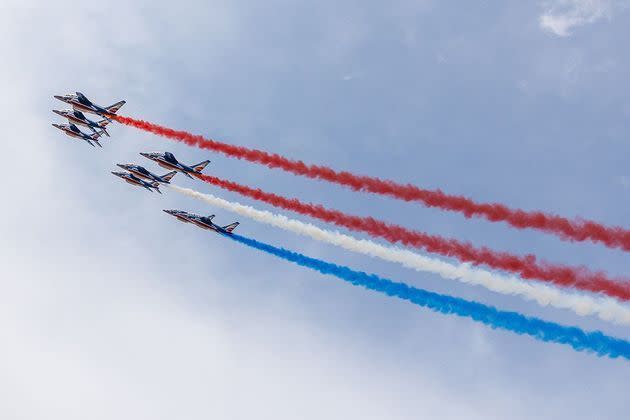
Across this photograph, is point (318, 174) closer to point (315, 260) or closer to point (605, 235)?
point (315, 260)

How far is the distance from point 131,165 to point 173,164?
356 inches

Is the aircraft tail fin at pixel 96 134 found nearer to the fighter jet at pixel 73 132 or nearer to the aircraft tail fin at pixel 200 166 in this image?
the fighter jet at pixel 73 132

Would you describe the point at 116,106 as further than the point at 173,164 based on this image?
Yes

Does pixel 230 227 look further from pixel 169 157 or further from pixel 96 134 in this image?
pixel 96 134

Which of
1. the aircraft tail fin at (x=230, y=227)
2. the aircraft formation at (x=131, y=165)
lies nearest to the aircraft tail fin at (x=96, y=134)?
the aircraft formation at (x=131, y=165)

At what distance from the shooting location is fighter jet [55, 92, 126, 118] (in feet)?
321

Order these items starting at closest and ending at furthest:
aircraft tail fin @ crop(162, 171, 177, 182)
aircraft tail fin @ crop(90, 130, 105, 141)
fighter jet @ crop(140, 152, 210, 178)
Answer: fighter jet @ crop(140, 152, 210, 178)
aircraft tail fin @ crop(162, 171, 177, 182)
aircraft tail fin @ crop(90, 130, 105, 141)

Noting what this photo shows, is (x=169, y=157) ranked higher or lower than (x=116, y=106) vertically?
lower

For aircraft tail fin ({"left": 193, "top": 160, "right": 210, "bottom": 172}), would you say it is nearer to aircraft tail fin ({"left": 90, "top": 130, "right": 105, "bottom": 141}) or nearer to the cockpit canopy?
the cockpit canopy

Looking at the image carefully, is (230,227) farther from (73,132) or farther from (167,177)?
(73,132)

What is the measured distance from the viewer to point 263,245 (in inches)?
3142

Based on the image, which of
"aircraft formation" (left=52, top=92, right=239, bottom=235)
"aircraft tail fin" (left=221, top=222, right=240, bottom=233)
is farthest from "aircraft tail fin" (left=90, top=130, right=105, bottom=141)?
"aircraft tail fin" (left=221, top=222, right=240, bottom=233)

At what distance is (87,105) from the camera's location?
323 ft

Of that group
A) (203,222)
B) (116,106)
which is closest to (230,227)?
(203,222)
